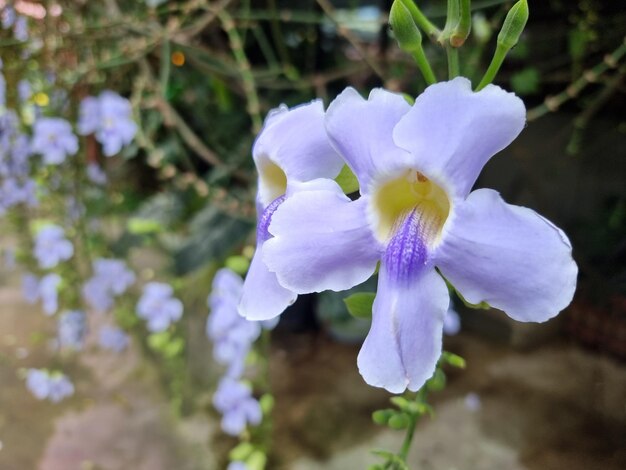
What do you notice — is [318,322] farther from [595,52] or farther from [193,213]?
[595,52]


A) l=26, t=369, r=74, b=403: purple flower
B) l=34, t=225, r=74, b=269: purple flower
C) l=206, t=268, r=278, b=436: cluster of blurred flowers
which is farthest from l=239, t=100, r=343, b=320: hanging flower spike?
l=26, t=369, r=74, b=403: purple flower

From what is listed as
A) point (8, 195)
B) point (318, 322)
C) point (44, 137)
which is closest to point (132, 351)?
point (318, 322)

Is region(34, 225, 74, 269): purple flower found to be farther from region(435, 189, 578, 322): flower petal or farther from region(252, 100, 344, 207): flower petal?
region(435, 189, 578, 322): flower petal

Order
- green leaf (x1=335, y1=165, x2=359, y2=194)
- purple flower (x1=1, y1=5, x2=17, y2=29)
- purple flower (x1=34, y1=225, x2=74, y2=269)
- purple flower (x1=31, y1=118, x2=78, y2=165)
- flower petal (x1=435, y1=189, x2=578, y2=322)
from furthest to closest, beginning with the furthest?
purple flower (x1=34, y1=225, x2=74, y2=269), purple flower (x1=31, y1=118, x2=78, y2=165), purple flower (x1=1, y1=5, x2=17, y2=29), green leaf (x1=335, y1=165, x2=359, y2=194), flower petal (x1=435, y1=189, x2=578, y2=322)

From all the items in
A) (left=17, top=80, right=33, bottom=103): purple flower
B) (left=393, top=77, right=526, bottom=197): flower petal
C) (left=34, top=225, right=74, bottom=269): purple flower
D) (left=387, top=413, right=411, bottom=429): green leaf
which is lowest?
(left=34, top=225, right=74, bottom=269): purple flower

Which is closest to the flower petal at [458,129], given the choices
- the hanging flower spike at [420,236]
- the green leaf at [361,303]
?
the hanging flower spike at [420,236]

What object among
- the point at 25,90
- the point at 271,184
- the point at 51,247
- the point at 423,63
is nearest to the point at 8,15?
the point at 25,90

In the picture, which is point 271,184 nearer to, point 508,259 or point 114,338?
point 508,259

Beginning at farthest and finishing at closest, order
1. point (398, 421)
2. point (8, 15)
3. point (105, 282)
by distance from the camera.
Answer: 1. point (105, 282)
2. point (8, 15)
3. point (398, 421)
